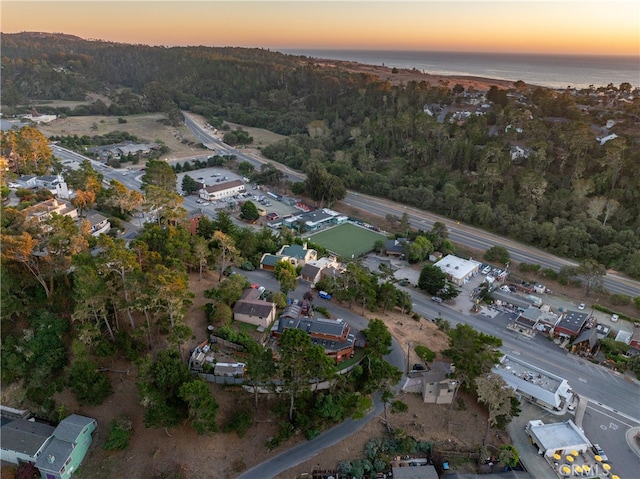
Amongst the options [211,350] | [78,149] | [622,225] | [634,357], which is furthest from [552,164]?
[78,149]

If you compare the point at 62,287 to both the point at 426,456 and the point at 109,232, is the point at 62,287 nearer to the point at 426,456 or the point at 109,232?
the point at 109,232

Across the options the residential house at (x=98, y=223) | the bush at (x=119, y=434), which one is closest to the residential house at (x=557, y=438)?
the bush at (x=119, y=434)

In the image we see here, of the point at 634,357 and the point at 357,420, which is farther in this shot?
the point at 634,357

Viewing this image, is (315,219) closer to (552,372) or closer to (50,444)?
(552,372)

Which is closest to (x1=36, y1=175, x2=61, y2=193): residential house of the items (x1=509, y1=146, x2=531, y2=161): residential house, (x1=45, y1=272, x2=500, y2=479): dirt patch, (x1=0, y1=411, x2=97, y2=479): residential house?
(x1=45, y1=272, x2=500, y2=479): dirt patch

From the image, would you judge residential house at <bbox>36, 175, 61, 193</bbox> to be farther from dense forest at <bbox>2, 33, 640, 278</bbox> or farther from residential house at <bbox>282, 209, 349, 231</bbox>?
dense forest at <bbox>2, 33, 640, 278</bbox>

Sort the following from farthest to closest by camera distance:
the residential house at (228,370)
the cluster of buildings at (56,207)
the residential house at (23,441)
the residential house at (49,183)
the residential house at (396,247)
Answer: the residential house at (396,247) < the residential house at (49,183) < the cluster of buildings at (56,207) < the residential house at (228,370) < the residential house at (23,441)

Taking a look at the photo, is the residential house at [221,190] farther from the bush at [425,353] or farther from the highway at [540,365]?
the bush at [425,353]

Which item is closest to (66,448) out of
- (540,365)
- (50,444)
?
(50,444)
